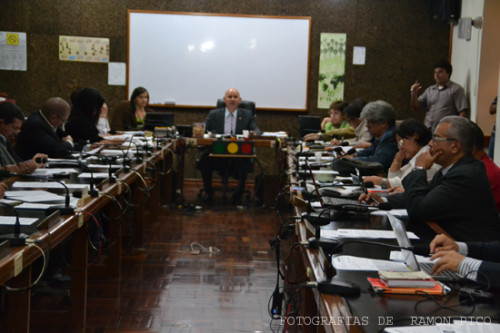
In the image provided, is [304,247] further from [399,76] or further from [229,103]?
[399,76]

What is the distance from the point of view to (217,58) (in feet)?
28.3

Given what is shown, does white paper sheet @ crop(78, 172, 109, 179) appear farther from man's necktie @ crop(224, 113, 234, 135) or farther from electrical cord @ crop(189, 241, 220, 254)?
man's necktie @ crop(224, 113, 234, 135)

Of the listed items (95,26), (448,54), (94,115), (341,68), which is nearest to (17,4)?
(95,26)

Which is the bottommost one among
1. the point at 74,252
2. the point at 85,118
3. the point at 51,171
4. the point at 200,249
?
the point at 200,249

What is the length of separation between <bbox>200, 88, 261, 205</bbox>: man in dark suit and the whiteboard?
1080mm

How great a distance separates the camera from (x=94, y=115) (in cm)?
648

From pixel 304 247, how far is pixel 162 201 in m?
4.75

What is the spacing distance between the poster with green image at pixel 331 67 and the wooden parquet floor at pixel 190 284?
3161 millimetres

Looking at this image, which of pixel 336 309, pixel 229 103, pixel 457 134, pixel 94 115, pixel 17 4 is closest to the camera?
pixel 336 309

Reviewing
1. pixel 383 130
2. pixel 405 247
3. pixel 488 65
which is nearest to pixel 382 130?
pixel 383 130

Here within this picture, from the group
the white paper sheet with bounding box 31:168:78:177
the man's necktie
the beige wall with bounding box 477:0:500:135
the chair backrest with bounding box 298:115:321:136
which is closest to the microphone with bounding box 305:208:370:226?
the white paper sheet with bounding box 31:168:78:177

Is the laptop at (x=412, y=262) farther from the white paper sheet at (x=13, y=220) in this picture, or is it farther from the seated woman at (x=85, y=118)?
the seated woman at (x=85, y=118)

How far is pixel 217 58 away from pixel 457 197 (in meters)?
6.17

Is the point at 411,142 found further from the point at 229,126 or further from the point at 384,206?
the point at 229,126
